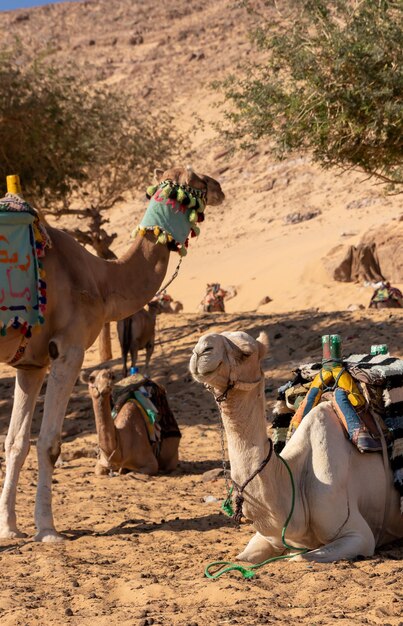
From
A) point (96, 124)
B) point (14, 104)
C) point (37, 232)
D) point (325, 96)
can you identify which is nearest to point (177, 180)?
point (37, 232)

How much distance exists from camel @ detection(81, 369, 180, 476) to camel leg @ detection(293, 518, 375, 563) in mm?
3476

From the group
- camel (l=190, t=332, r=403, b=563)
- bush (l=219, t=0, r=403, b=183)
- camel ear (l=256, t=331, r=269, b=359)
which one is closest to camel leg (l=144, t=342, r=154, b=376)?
bush (l=219, t=0, r=403, b=183)

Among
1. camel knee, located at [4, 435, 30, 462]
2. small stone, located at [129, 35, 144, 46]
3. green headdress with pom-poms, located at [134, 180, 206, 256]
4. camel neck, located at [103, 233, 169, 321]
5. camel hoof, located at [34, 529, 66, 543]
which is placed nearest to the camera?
camel hoof, located at [34, 529, 66, 543]

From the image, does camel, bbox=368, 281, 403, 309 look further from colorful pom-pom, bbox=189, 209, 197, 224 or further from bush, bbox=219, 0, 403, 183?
colorful pom-pom, bbox=189, 209, 197, 224

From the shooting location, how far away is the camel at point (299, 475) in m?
4.57

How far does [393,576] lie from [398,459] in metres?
0.98

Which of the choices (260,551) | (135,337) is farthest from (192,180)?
(135,337)

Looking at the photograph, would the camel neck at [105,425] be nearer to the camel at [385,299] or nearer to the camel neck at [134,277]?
the camel neck at [134,277]

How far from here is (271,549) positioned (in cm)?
515

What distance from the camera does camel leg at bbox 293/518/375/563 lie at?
192 inches

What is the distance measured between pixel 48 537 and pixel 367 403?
8.26ft

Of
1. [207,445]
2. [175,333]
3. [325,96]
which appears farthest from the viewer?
[175,333]

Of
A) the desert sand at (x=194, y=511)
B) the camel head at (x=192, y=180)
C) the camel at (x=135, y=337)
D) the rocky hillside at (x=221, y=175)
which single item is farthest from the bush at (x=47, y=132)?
the camel head at (x=192, y=180)

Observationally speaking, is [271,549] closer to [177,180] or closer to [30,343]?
[30,343]
